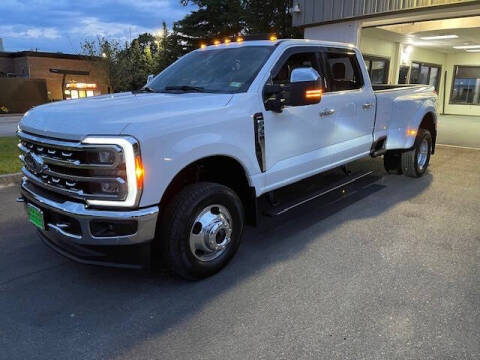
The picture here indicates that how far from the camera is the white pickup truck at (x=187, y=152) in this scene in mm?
2789

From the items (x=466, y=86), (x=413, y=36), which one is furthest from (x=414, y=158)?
(x=466, y=86)

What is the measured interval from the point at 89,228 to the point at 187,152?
90cm

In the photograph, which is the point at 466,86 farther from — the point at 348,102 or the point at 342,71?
the point at 348,102

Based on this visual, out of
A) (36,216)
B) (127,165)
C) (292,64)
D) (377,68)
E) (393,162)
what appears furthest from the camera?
(377,68)

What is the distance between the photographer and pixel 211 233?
331cm

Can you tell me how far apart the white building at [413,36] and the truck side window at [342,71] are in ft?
15.9

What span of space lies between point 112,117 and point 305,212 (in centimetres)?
296

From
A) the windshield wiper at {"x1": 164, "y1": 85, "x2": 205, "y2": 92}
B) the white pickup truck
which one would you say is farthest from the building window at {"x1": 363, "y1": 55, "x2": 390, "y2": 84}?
the windshield wiper at {"x1": 164, "y1": 85, "x2": 205, "y2": 92}

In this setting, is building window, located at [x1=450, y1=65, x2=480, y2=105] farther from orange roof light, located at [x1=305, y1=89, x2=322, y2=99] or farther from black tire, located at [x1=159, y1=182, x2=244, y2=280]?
black tire, located at [x1=159, y1=182, x2=244, y2=280]

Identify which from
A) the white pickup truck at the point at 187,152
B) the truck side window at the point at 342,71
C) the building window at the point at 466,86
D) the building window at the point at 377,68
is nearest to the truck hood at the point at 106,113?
the white pickup truck at the point at 187,152

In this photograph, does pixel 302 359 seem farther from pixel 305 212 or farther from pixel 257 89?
pixel 305 212

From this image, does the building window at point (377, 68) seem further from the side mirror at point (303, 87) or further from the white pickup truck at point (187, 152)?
the side mirror at point (303, 87)

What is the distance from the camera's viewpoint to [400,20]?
10.0 meters

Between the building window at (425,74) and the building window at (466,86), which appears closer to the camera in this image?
the building window at (425,74)
